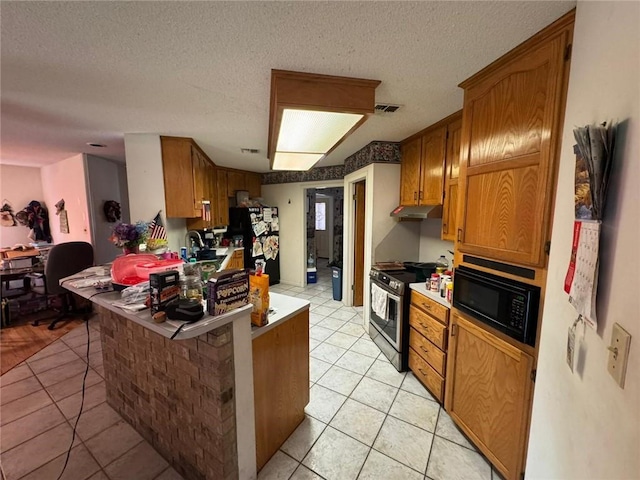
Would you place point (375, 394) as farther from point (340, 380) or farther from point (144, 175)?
point (144, 175)

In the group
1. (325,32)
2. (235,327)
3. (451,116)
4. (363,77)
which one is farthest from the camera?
(451,116)

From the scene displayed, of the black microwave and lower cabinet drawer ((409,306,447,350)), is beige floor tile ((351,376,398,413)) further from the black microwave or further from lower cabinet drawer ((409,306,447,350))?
the black microwave

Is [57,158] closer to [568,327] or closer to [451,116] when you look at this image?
[451,116]

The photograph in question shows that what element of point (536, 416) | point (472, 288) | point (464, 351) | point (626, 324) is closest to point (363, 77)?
point (472, 288)

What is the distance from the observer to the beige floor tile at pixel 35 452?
152 cm

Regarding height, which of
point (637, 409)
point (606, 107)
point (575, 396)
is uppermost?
point (606, 107)

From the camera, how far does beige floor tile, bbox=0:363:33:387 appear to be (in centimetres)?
230

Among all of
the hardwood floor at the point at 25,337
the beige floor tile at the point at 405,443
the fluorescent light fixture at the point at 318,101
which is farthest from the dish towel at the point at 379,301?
the hardwood floor at the point at 25,337

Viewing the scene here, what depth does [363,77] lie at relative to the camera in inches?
58.6

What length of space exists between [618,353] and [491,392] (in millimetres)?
995

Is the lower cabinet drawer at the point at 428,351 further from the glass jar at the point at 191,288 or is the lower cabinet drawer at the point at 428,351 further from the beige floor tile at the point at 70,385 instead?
the beige floor tile at the point at 70,385

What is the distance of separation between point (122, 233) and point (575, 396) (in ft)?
7.72

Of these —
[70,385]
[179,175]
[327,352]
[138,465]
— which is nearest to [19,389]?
[70,385]

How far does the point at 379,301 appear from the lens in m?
2.58
